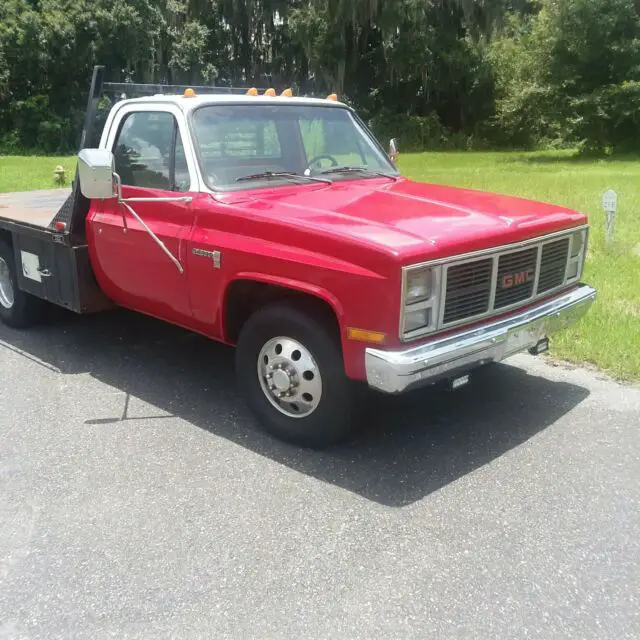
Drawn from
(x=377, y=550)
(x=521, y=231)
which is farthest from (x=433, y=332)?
(x=377, y=550)

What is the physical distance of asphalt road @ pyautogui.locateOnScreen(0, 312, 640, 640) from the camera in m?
2.99

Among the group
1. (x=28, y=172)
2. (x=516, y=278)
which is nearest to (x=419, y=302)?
(x=516, y=278)

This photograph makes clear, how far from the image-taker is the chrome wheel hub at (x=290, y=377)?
166 inches

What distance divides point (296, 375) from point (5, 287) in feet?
12.3

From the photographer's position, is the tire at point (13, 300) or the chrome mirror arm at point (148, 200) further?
the tire at point (13, 300)

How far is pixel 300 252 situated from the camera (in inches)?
160

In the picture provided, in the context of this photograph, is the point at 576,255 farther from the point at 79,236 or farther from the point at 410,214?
the point at 79,236

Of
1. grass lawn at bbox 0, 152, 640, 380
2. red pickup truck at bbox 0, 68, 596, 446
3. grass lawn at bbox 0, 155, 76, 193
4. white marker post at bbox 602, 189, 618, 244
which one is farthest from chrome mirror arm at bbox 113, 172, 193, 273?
grass lawn at bbox 0, 155, 76, 193

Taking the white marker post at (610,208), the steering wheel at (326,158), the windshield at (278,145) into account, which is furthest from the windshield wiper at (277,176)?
the white marker post at (610,208)

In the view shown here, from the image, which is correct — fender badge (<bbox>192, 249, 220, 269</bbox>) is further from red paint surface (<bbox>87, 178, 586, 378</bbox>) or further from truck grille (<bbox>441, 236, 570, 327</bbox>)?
truck grille (<bbox>441, 236, 570, 327</bbox>)

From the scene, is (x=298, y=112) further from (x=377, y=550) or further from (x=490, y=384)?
(x=377, y=550)

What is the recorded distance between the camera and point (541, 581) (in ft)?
10.4

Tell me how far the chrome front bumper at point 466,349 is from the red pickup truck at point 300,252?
0.4 inches

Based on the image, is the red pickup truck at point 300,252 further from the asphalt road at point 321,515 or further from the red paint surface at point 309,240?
the asphalt road at point 321,515
